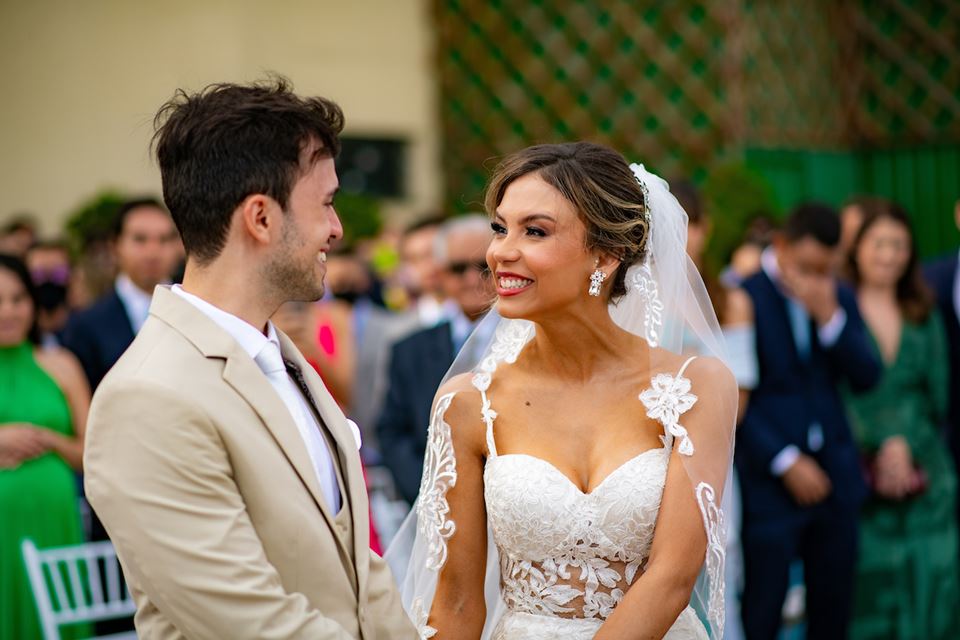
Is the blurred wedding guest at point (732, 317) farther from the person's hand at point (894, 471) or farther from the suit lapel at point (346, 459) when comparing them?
the suit lapel at point (346, 459)

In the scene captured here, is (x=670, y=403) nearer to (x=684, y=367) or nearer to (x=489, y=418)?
(x=684, y=367)

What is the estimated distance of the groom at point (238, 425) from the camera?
2029 mm

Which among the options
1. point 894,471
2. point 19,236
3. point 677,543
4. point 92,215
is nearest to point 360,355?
point 894,471

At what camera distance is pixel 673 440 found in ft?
9.79

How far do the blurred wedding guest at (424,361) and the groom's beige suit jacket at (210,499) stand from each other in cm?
256

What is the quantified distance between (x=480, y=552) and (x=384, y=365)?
3.38 m

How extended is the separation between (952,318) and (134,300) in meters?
4.02

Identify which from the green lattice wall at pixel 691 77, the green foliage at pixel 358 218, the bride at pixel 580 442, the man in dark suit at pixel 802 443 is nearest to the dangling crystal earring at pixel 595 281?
the bride at pixel 580 442

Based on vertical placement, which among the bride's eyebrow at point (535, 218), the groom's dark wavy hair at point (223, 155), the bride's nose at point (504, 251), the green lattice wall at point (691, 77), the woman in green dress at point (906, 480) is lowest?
the woman in green dress at point (906, 480)

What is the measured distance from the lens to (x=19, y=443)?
4633 millimetres

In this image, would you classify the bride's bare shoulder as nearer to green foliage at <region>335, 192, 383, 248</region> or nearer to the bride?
the bride

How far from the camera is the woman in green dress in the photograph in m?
5.88

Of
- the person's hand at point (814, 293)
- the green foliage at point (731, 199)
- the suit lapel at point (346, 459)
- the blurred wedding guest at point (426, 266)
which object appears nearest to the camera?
the suit lapel at point (346, 459)

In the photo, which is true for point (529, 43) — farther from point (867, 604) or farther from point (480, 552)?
point (480, 552)
